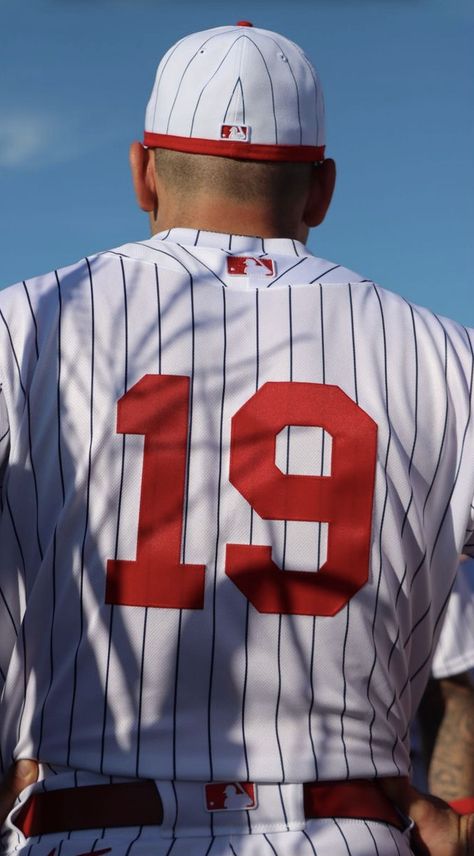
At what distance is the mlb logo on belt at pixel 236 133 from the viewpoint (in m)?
2.80

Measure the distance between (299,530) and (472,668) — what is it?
65cm

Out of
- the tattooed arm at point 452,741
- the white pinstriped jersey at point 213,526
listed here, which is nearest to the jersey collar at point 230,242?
the white pinstriped jersey at point 213,526

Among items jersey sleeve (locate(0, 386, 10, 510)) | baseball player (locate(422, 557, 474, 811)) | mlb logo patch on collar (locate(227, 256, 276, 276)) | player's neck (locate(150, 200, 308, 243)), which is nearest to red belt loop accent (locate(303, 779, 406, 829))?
baseball player (locate(422, 557, 474, 811))

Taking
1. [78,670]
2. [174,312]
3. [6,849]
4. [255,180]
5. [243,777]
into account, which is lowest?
[6,849]

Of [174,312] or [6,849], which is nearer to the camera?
[6,849]

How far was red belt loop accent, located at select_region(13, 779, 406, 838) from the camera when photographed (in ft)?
7.18

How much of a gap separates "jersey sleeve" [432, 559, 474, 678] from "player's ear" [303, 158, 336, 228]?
924 millimetres

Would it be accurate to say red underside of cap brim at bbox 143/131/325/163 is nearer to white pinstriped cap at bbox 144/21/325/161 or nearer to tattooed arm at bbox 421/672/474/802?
white pinstriped cap at bbox 144/21/325/161

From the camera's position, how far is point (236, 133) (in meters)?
2.81

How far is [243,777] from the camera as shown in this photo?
7.27 feet

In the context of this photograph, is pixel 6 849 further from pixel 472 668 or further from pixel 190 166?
pixel 190 166

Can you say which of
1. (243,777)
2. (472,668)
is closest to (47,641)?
(243,777)

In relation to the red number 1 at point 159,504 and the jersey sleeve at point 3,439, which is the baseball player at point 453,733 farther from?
the jersey sleeve at point 3,439

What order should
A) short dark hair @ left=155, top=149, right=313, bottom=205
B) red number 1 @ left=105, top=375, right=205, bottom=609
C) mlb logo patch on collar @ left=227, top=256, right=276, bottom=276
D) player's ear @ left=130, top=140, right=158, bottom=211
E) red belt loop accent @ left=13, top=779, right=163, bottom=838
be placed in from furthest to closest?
1. player's ear @ left=130, top=140, right=158, bottom=211
2. short dark hair @ left=155, top=149, right=313, bottom=205
3. mlb logo patch on collar @ left=227, top=256, right=276, bottom=276
4. red number 1 @ left=105, top=375, right=205, bottom=609
5. red belt loop accent @ left=13, top=779, right=163, bottom=838
